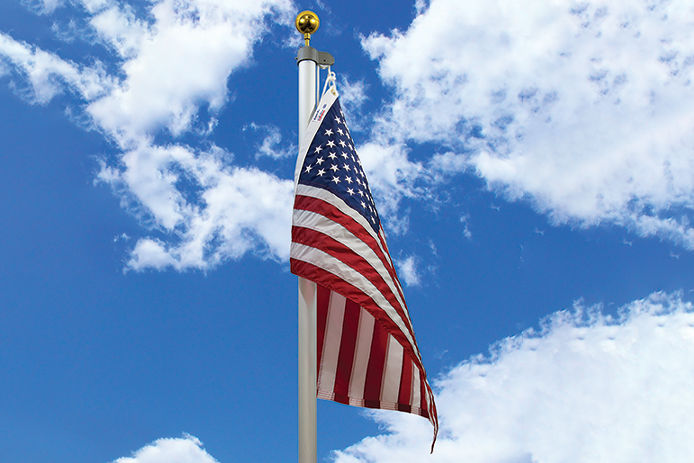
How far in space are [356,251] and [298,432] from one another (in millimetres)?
2362

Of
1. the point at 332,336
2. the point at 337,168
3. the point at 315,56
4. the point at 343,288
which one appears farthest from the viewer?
the point at 315,56

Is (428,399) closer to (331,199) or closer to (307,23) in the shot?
(331,199)

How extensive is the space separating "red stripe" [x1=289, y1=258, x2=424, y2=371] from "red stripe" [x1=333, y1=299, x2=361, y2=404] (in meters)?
0.87

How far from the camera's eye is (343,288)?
7766 millimetres

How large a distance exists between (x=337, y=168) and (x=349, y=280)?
158 centimetres

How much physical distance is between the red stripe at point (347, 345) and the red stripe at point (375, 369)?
A: 0.87ft

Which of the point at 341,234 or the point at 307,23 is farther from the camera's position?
the point at 307,23

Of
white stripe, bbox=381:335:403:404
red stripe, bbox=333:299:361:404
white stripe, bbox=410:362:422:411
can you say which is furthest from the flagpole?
white stripe, bbox=410:362:422:411

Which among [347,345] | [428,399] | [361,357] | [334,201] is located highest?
[334,201]

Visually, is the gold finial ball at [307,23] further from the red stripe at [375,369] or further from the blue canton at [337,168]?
the red stripe at [375,369]

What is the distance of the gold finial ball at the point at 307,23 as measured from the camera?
364 inches

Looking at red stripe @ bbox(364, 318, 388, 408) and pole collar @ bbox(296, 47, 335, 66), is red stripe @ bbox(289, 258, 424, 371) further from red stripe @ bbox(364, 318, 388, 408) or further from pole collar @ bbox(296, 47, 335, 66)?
pole collar @ bbox(296, 47, 335, 66)

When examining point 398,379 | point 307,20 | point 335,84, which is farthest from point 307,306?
point 307,20

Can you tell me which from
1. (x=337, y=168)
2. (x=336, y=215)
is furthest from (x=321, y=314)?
(x=337, y=168)
